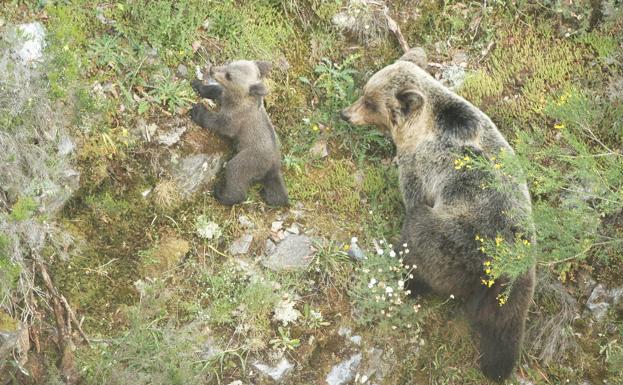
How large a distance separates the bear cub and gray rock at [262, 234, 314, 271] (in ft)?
1.96

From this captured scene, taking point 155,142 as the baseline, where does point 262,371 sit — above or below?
below

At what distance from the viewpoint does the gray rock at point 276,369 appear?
20.4ft

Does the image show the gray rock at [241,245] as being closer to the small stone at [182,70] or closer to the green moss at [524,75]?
the small stone at [182,70]

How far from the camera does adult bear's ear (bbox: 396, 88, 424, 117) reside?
6.93 metres

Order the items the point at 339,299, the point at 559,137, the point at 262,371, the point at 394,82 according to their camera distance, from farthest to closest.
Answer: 1. the point at 559,137
2. the point at 394,82
3. the point at 339,299
4. the point at 262,371

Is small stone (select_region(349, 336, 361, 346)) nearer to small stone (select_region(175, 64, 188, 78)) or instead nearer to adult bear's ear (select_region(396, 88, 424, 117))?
adult bear's ear (select_region(396, 88, 424, 117))

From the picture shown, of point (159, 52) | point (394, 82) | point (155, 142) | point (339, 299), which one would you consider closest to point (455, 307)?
point (339, 299)

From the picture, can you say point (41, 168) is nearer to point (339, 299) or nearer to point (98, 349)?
point (98, 349)

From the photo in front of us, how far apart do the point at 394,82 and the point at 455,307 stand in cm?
231

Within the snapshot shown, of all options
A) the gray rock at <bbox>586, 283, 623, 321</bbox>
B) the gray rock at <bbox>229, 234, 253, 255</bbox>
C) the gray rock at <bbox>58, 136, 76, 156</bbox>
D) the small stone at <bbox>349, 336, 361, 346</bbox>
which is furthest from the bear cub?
the gray rock at <bbox>586, 283, 623, 321</bbox>

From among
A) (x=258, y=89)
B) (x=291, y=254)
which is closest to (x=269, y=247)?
(x=291, y=254)

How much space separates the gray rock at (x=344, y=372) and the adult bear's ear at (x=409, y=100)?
8.05 feet

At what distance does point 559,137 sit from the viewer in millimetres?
7812

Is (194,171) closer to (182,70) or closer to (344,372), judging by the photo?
(182,70)
